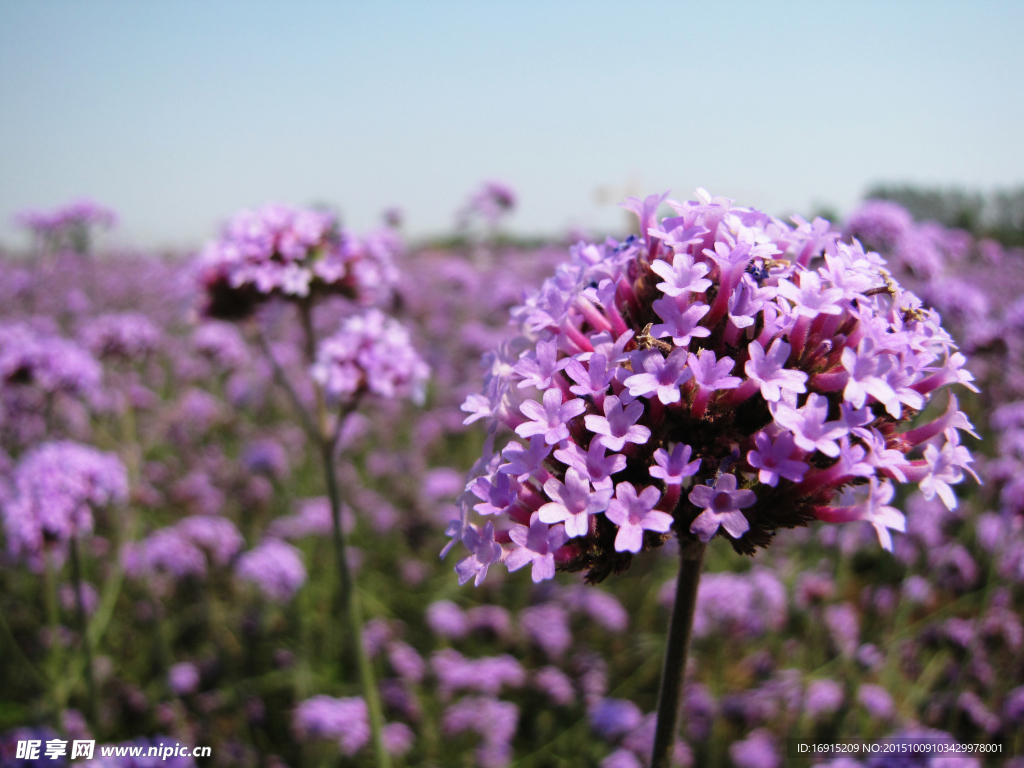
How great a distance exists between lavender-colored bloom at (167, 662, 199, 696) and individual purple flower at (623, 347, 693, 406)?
4342 mm

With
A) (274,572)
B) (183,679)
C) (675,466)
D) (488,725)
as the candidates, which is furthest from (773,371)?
(183,679)

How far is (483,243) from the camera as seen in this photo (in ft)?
37.6

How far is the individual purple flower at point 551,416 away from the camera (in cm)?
121

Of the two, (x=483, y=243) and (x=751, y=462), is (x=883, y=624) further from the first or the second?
(x=483, y=243)

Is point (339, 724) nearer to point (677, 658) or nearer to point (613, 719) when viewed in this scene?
point (613, 719)

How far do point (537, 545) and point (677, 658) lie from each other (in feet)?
1.60

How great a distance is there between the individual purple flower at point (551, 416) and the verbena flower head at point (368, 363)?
1769mm

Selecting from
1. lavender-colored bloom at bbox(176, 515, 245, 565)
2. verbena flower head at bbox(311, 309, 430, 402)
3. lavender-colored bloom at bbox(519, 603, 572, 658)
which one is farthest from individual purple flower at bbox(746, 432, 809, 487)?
lavender-colored bloom at bbox(176, 515, 245, 565)

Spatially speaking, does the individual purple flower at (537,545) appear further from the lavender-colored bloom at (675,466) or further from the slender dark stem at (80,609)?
the slender dark stem at (80,609)

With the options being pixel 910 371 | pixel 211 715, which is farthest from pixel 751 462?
pixel 211 715

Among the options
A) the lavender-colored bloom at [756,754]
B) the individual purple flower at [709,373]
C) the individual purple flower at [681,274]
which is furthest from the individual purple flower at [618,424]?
the lavender-colored bloom at [756,754]

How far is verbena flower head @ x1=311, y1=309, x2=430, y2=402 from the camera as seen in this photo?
9.53 feet

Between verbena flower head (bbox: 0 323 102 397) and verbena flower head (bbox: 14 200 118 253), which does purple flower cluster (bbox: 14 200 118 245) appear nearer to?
verbena flower head (bbox: 14 200 118 253)

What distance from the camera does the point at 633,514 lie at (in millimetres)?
1183
